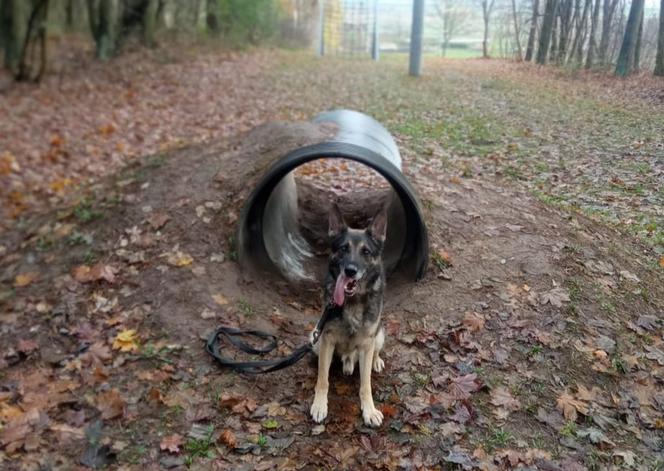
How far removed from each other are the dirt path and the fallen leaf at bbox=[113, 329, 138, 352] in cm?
2

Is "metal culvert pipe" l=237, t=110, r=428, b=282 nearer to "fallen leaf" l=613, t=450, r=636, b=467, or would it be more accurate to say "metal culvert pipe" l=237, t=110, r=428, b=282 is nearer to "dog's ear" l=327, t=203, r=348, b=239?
"dog's ear" l=327, t=203, r=348, b=239

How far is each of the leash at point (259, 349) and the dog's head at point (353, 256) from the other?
0.22 m

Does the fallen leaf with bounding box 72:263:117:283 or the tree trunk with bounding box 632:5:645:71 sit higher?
the tree trunk with bounding box 632:5:645:71

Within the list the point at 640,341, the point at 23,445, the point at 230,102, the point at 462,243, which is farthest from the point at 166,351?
the point at 230,102

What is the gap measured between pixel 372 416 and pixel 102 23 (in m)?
18.5

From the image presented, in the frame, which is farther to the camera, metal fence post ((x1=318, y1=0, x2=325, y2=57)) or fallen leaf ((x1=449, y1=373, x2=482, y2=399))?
metal fence post ((x1=318, y1=0, x2=325, y2=57))

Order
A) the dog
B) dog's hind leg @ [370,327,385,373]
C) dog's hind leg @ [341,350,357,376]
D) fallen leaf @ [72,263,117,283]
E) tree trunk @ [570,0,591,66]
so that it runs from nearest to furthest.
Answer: the dog, dog's hind leg @ [370,327,385,373], dog's hind leg @ [341,350,357,376], fallen leaf @ [72,263,117,283], tree trunk @ [570,0,591,66]

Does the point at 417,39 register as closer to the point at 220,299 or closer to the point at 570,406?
the point at 220,299

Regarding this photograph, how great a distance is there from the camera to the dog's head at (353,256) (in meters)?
4.49

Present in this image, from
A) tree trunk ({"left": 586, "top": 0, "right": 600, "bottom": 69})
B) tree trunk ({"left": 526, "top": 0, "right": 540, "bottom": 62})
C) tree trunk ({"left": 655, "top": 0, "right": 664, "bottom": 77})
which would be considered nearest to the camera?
tree trunk ({"left": 655, "top": 0, "right": 664, "bottom": 77})

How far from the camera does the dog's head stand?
14.7 feet

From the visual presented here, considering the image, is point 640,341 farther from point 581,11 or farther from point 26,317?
point 26,317

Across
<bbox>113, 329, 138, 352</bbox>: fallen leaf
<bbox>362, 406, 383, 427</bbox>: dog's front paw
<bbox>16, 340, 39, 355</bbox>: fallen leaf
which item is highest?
<bbox>113, 329, 138, 352</bbox>: fallen leaf

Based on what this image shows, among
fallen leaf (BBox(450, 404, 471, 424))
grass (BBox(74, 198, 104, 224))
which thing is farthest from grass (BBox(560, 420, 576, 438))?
grass (BBox(74, 198, 104, 224))
